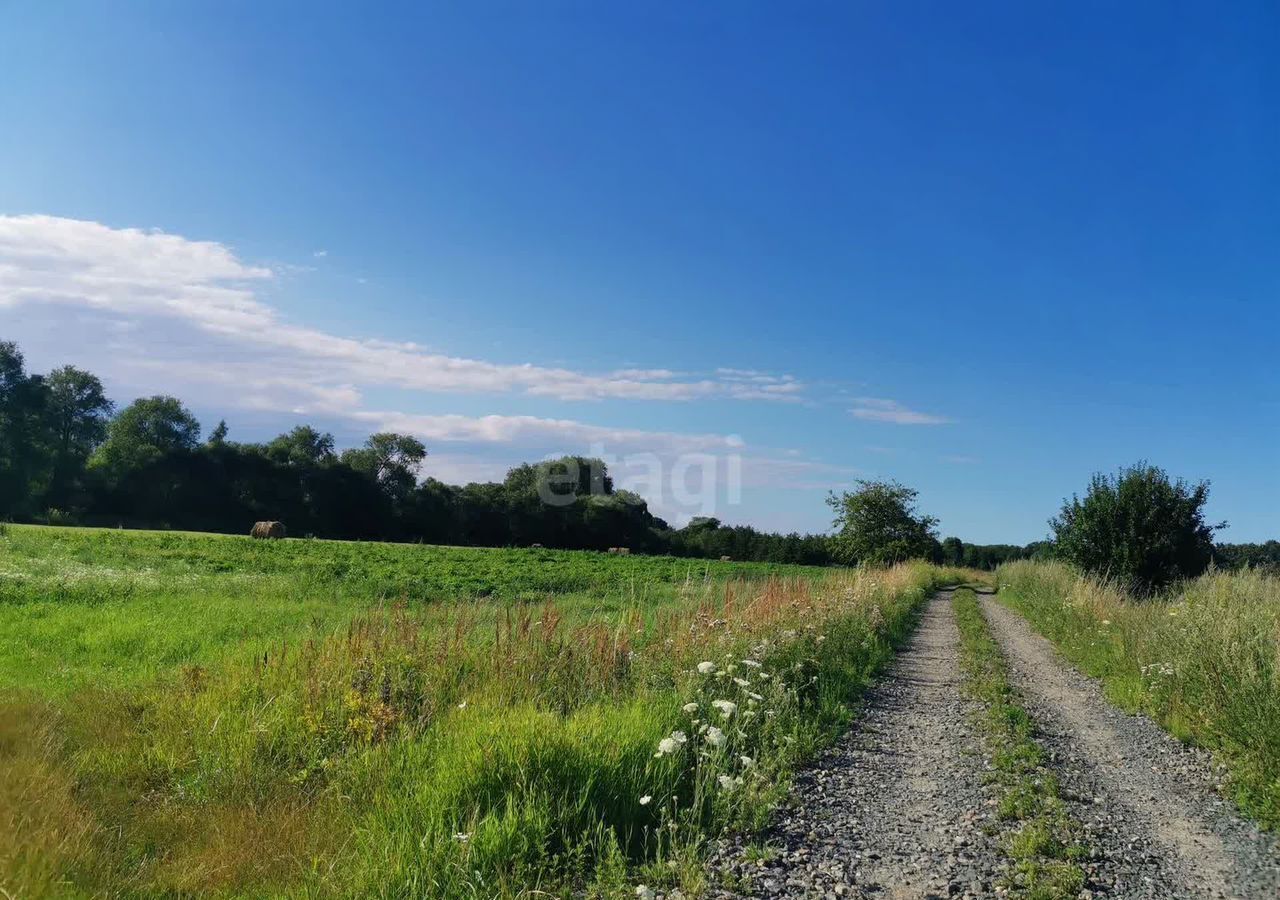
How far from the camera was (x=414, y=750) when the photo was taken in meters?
5.62

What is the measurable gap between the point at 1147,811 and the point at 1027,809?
1022 mm

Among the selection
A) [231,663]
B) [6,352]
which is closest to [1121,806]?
[231,663]

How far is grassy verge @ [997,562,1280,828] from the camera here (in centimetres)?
650

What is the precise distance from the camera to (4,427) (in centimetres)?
5294

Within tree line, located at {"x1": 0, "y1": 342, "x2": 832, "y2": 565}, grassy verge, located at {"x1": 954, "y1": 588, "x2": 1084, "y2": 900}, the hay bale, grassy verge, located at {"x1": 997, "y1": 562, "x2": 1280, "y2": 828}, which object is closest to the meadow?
grassy verge, located at {"x1": 954, "y1": 588, "x2": 1084, "y2": 900}

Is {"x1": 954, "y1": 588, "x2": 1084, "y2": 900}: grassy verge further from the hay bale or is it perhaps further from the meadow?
the hay bale

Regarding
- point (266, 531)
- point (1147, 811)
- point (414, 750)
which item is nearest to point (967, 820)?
point (1147, 811)

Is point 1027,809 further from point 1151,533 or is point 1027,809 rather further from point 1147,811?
point 1151,533

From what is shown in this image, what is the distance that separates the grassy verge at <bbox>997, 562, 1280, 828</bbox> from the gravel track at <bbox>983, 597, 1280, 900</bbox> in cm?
27

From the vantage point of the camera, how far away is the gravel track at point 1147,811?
4.54 metres

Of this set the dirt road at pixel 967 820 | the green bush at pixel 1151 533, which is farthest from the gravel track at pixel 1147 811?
the green bush at pixel 1151 533

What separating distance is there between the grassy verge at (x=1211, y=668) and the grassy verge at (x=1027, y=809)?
1425 mm

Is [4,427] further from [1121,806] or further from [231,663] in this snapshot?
[1121,806]

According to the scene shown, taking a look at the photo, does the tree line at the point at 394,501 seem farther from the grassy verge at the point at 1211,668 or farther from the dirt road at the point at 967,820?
the dirt road at the point at 967,820
